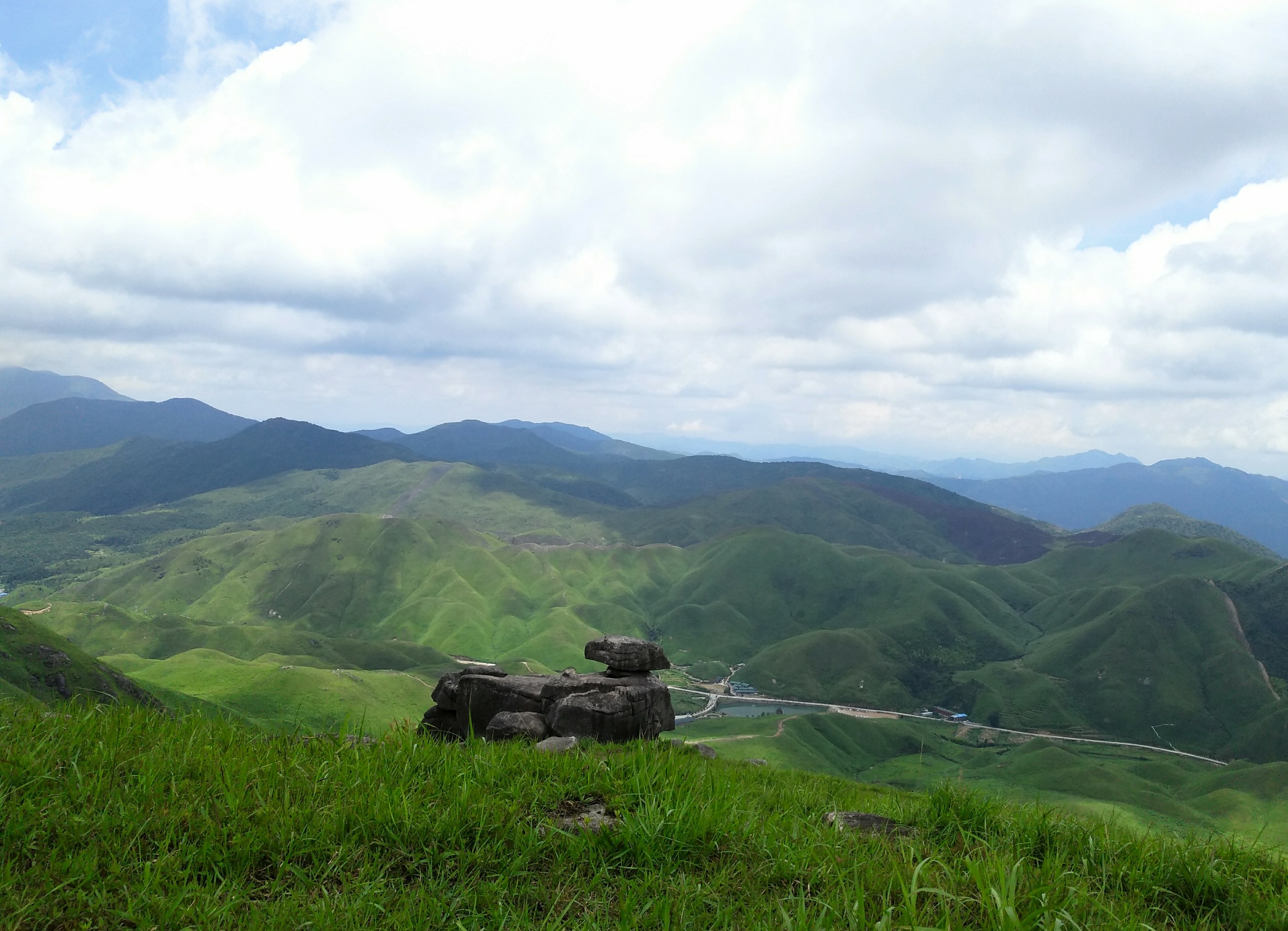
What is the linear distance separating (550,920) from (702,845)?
1.66 m

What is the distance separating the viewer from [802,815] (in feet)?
25.3

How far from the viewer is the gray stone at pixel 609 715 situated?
2472 centimetres

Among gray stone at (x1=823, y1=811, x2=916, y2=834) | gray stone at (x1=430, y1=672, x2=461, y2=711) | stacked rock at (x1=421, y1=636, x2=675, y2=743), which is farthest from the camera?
gray stone at (x1=430, y1=672, x2=461, y2=711)

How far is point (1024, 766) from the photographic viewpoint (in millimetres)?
147625

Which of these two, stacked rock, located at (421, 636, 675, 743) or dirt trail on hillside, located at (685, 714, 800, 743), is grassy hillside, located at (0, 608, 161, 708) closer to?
dirt trail on hillside, located at (685, 714, 800, 743)

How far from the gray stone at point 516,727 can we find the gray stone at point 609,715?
0.67 meters

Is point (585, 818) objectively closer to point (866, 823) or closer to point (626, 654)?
point (866, 823)

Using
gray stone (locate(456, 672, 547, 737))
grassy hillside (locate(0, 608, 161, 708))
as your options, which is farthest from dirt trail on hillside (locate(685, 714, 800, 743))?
gray stone (locate(456, 672, 547, 737))

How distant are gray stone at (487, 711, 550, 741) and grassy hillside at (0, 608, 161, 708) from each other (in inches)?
4339

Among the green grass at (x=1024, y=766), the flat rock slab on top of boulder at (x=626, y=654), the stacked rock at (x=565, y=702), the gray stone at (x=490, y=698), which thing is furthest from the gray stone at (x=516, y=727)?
the green grass at (x=1024, y=766)

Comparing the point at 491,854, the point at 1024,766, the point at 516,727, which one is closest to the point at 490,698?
the point at 516,727

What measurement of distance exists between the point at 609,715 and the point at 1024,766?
158 metres

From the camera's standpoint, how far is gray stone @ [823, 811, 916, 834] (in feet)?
23.9

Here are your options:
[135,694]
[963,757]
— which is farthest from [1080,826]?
[963,757]
